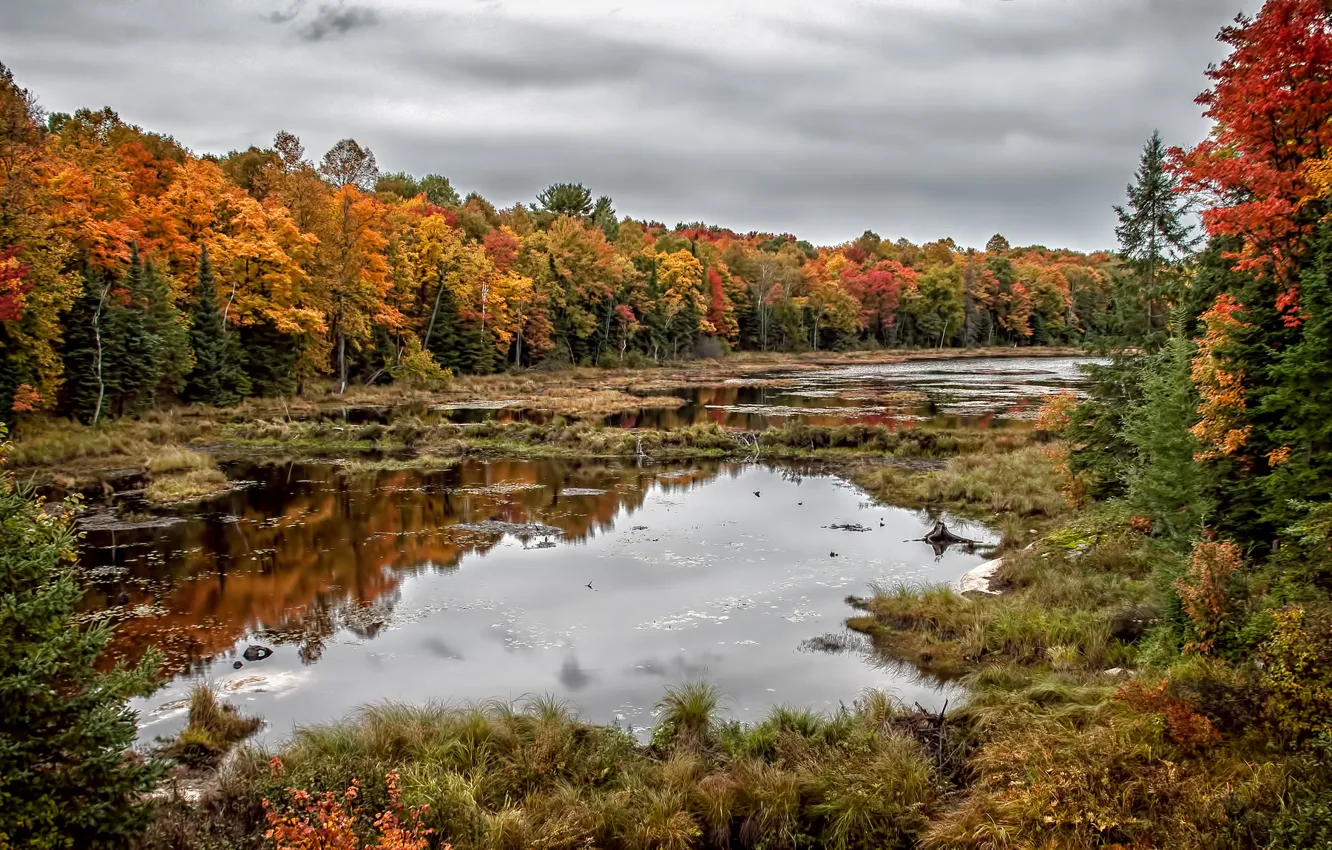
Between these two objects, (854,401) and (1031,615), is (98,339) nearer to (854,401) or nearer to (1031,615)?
(1031,615)

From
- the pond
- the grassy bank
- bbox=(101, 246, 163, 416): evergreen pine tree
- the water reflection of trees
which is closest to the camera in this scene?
the water reflection of trees

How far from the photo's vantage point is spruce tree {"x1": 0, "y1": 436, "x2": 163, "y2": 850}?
20.0 ft

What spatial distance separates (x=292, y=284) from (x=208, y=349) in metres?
6.92

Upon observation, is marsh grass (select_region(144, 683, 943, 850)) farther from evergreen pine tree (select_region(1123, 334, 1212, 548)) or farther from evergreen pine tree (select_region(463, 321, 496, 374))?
evergreen pine tree (select_region(463, 321, 496, 374))

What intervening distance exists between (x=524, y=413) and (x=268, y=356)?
48.2ft

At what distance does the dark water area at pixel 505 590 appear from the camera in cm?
1271

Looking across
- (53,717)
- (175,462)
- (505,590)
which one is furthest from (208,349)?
(53,717)

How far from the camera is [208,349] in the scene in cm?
4184

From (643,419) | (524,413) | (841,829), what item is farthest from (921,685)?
(524,413)

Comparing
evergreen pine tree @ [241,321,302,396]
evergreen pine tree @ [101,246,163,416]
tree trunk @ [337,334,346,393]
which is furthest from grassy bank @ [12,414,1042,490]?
tree trunk @ [337,334,346,393]

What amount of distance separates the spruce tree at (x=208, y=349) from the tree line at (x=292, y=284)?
0.09 m

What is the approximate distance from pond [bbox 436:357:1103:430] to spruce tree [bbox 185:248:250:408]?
11.1 m

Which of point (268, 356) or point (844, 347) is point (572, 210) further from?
point (268, 356)

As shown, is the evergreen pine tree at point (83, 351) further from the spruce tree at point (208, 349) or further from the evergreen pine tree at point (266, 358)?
the evergreen pine tree at point (266, 358)
